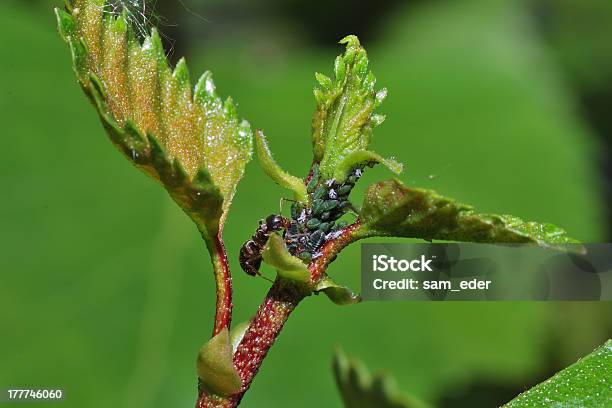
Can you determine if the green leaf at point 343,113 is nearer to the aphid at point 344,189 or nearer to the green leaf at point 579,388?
the aphid at point 344,189

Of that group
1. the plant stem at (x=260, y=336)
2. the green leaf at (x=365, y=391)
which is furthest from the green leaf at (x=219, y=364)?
the green leaf at (x=365, y=391)

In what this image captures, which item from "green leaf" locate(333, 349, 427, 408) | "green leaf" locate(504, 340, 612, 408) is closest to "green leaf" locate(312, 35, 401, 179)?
"green leaf" locate(504, 340, 612, 408)

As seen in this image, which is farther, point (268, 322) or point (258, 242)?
point (258, 242)

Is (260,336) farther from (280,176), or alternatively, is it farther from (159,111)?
(159,111)

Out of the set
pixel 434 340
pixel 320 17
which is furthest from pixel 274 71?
pixel 434 340

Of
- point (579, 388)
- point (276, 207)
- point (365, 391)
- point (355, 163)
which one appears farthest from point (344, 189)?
point (276, 207)

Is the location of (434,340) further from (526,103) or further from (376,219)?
(376,219)
